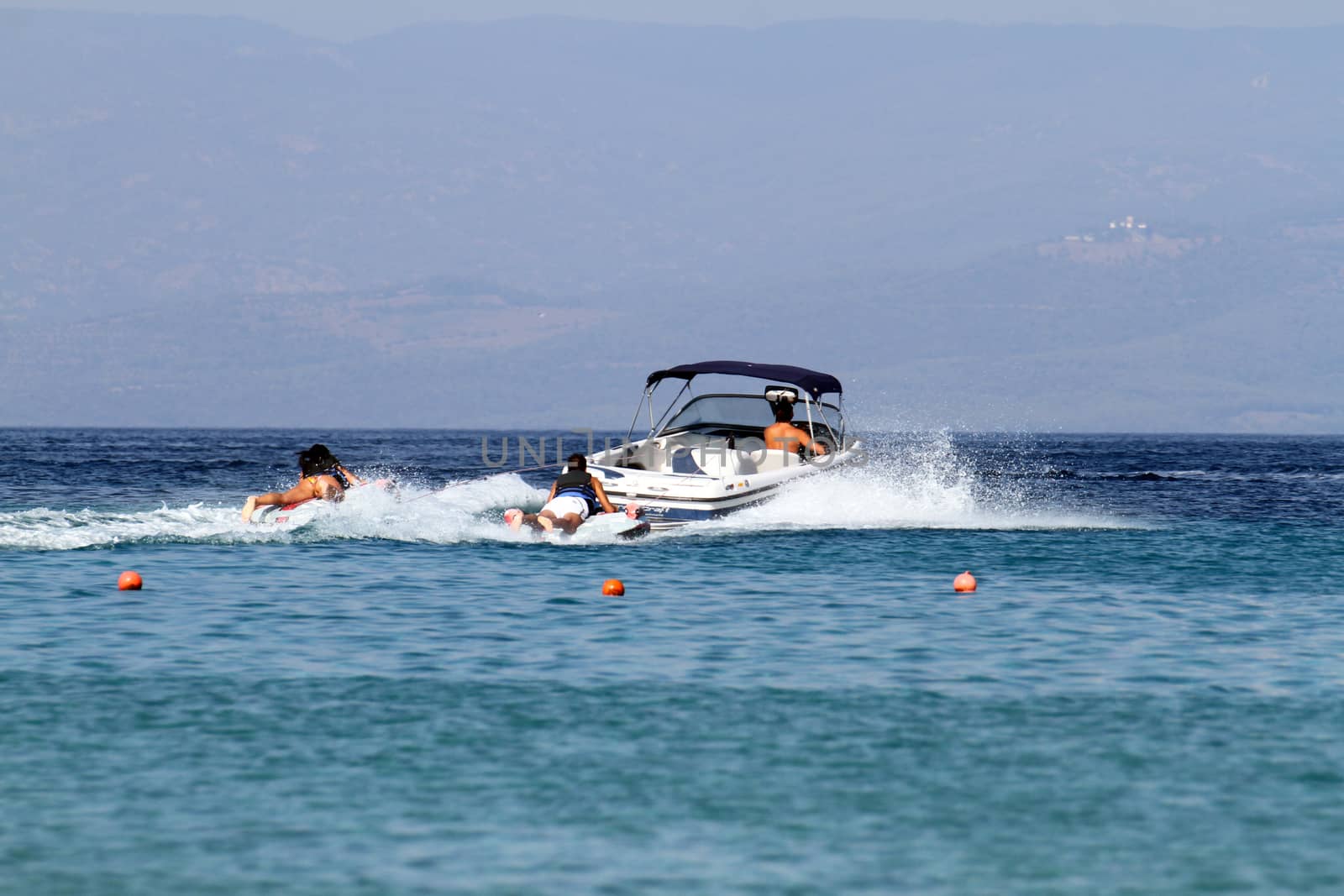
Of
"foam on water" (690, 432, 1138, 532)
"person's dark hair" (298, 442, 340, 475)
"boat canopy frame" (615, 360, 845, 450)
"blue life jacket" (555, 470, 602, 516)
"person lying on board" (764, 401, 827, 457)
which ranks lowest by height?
"foam on water" (690, 432, 1138, 532)

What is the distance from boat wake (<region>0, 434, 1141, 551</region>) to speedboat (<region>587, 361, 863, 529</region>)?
285mm

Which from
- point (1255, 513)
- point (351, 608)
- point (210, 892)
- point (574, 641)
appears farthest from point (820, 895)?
point (1255, 513)

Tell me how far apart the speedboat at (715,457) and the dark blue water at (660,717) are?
1223mm

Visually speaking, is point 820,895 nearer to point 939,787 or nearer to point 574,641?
point 939,787

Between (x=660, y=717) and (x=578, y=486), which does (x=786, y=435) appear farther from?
(x=660, y=717)

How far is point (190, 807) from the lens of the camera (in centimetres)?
1117

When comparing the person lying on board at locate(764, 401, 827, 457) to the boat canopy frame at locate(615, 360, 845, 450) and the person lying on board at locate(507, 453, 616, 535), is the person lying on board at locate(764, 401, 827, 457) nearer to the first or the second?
the boat canopy frame at locate(615, 360, 845, 450)

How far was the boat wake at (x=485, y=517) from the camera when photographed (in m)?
27.4

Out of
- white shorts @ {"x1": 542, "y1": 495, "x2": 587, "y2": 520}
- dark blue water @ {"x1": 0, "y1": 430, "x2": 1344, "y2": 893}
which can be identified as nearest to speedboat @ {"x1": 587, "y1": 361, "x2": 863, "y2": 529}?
dark blue water @ {"x1": 0, "y1": 430, "x2": 1344, "y2": 893}

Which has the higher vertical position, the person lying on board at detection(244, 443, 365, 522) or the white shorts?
the person lying on board at detection(244, 443, 365, 522)

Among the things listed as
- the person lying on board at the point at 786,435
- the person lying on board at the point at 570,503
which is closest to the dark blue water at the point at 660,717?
the person lying on board at the point at 570,503

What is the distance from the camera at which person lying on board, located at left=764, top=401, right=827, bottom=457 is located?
3172 cm

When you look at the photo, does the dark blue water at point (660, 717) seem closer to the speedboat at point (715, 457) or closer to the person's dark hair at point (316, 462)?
the person's dark hair at point (316, 462)

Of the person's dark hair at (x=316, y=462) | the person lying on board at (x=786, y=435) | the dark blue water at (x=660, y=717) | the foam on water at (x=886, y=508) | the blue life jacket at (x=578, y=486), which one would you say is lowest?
the dark blue water at (x=660, y=717)
